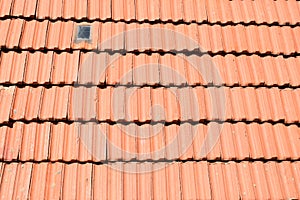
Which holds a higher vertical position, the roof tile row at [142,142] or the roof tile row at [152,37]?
the roof tile row at [152,37]

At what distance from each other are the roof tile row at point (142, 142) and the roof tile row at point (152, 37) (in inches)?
35.8

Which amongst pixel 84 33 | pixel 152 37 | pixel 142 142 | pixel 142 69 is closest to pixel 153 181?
pixel 142 142

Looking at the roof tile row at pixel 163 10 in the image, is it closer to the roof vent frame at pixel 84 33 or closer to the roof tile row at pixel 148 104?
the roof vent frame at pixel 84 33

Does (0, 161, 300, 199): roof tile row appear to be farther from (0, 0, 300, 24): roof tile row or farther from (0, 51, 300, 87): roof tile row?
(0, 0, 300, 24): roof tile row

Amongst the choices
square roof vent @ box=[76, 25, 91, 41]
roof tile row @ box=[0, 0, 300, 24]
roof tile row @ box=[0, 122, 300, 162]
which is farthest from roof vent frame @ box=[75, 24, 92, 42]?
roof tile row @ box=[0, 122, 300, 162]

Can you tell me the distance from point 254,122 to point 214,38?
3.44ft

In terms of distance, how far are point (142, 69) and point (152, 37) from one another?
16.9 inches

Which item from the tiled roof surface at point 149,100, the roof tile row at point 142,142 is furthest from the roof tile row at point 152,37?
the roof tile row at point 142,142

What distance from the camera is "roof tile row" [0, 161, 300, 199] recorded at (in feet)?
10.4

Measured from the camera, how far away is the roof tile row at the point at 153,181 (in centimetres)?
318

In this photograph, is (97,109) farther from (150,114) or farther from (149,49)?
(149,49)

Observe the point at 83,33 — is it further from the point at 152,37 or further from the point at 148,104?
the point at 148,104

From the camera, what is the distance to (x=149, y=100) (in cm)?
367

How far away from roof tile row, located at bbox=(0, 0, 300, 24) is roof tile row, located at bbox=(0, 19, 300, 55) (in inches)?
4.0
